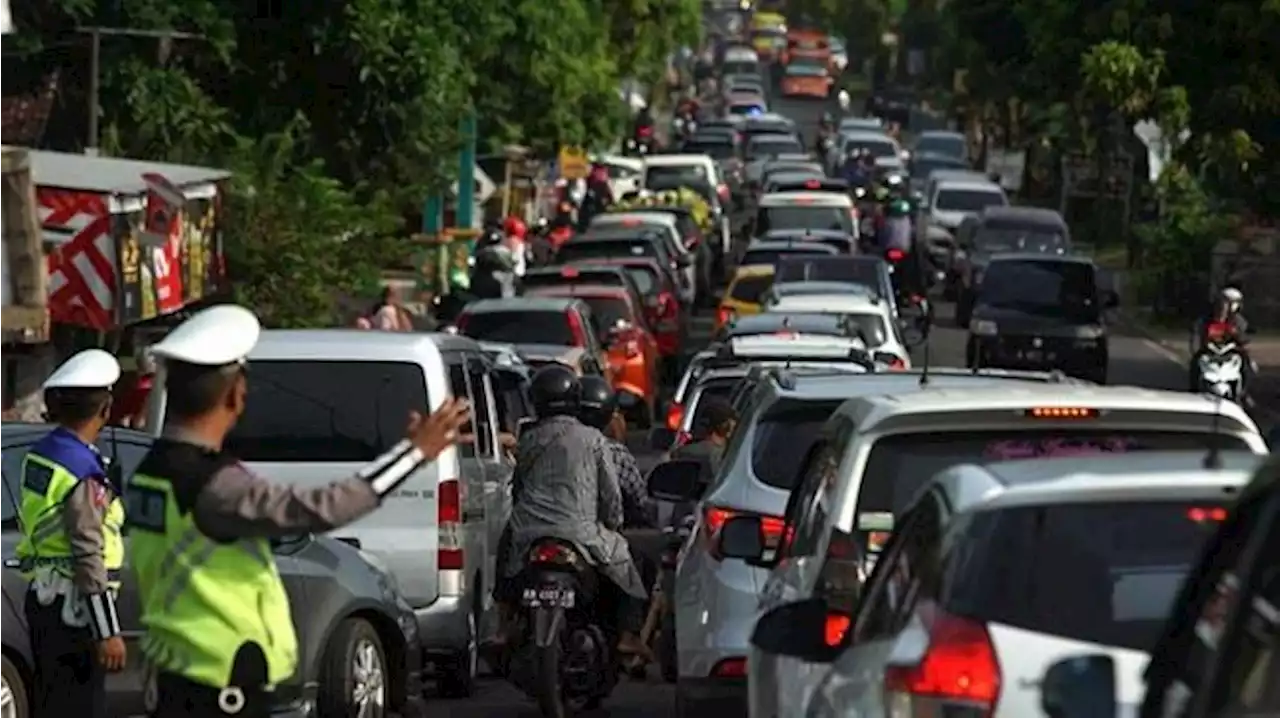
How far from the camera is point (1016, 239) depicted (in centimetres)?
4778

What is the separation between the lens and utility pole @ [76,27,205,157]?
28.4m

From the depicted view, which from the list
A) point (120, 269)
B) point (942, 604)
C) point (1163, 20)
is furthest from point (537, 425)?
point (1163, 20)

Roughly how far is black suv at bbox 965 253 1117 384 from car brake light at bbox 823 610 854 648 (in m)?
27.0

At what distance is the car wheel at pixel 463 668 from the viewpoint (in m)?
15.1

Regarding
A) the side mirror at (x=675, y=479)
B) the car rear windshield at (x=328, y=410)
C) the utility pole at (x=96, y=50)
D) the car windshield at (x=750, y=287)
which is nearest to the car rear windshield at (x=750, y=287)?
the car windshield at (x=750, y=287)

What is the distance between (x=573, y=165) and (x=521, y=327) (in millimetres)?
33644

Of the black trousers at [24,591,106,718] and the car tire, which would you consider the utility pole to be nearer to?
the car tire

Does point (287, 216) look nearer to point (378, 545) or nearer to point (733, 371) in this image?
point (733, 371)

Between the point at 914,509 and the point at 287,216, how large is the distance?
2239 centimetres

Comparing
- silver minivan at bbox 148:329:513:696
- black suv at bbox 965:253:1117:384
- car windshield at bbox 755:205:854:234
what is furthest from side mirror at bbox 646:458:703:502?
car windshield at bbox 755:205:854:234

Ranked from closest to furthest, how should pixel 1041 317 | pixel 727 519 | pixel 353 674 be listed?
pixel 727 519 → pixel 353 674 → pixel 1041 317

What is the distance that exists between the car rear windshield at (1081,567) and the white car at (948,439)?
1962 mm

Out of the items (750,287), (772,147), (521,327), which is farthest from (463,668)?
(772,147)

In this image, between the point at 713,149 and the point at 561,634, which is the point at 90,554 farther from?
the point at 713,149
